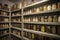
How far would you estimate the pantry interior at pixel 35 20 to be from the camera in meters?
2.18

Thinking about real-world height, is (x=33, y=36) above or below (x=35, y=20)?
below

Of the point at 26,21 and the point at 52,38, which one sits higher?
the point at 26,21

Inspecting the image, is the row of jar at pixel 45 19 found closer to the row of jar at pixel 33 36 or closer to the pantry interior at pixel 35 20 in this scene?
the pantry interior at pixel 35 20

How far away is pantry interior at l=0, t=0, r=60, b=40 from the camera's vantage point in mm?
2178

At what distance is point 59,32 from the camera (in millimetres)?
2082

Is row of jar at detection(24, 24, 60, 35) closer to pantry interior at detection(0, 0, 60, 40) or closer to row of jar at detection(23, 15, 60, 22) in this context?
pantry interior at detection(0, 0, 60, 40)

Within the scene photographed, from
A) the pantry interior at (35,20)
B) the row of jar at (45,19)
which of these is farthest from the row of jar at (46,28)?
the row of jar at (45,19)

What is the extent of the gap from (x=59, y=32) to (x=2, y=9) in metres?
2.78

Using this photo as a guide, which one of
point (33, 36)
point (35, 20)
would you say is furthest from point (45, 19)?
point (33, 36)

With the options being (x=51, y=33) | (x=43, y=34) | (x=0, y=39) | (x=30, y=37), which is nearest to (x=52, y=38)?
(x=51, y=33)

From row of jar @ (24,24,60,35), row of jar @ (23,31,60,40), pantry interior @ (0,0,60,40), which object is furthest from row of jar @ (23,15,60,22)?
row of jar @ (23,31,60,40)

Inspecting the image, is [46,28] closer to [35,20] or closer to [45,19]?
[45,19]

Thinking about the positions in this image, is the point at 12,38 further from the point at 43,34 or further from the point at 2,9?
the point at 43,34

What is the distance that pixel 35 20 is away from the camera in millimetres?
2799
